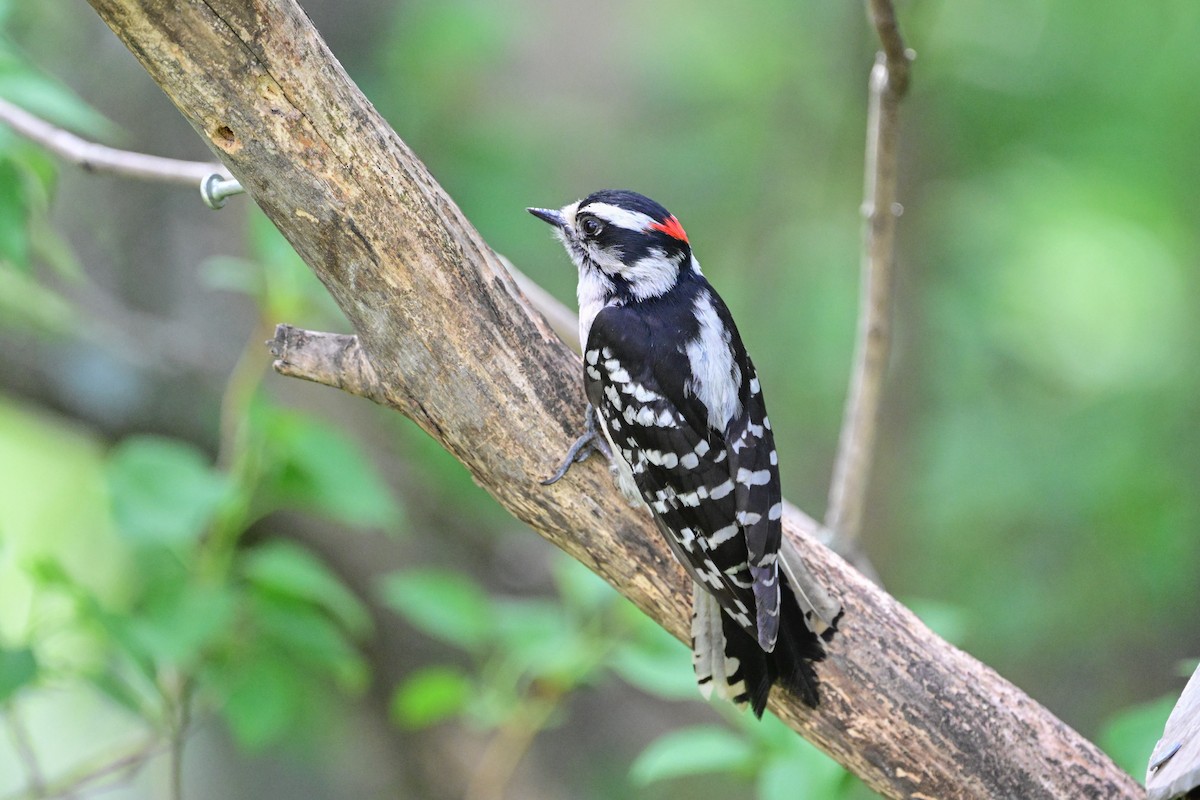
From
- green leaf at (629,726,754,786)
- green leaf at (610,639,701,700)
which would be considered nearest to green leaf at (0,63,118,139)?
green leaf at (610,639,701,700)

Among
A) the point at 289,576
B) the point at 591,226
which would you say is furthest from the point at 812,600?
the point at 289,576

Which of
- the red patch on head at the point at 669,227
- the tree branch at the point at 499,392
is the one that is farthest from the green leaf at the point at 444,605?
the red patch on head at the point at 669,227

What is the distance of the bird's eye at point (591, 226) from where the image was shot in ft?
8.95

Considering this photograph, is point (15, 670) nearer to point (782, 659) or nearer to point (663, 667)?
point (663, 667)

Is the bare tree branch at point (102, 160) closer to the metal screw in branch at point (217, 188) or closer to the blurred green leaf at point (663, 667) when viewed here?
the metal screw in branch at point (217, 188)

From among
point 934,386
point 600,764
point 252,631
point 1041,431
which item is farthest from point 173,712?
point 1041,431

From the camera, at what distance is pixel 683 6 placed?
219 inches

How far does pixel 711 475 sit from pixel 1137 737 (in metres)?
1.07

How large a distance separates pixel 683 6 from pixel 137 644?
439 cm

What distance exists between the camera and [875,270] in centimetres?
257

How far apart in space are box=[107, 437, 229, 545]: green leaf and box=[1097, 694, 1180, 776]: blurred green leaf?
2153 mm

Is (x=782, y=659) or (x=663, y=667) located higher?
(x=782, y=659)

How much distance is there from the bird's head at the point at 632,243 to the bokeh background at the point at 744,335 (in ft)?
3.52

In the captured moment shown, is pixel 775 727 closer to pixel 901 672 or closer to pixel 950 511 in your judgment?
pixel 901 672
